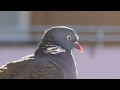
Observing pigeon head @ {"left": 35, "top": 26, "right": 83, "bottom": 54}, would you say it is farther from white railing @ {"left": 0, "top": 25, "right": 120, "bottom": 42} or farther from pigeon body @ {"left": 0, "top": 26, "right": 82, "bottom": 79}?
white railing @ {"left": 0, "top": 25, "right": 120, "bottom": 42}

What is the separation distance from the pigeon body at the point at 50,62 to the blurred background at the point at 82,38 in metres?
1.38

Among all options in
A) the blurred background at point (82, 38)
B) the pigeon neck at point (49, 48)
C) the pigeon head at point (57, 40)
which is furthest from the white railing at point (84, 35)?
the pigeon neck at point (49, 48)

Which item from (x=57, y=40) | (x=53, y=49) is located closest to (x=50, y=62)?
(x=53, y=49)

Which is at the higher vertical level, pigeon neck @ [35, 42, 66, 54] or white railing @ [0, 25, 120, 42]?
pigeon neck @ [35, 42, 66, 54]

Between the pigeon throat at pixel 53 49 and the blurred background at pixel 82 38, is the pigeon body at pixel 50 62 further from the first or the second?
the blurred background at pixel 82 38

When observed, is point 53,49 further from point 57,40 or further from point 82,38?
point 82,38

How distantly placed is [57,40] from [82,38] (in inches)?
161

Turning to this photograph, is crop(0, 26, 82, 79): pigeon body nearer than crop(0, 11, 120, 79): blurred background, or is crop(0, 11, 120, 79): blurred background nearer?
crop(0, 26, 82, 79): pigeon body

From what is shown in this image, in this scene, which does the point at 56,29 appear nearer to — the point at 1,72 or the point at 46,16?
the point at 1,72

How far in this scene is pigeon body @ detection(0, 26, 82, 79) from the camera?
79.0 inches

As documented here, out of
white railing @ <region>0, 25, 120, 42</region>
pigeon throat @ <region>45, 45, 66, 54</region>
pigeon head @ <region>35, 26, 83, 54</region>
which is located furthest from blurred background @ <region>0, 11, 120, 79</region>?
pigeon throat @ <region>45, 45, 66, 54</region>

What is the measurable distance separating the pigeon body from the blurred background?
138 cm

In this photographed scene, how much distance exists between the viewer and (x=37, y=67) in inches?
81.0

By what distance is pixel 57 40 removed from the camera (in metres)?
2.43
